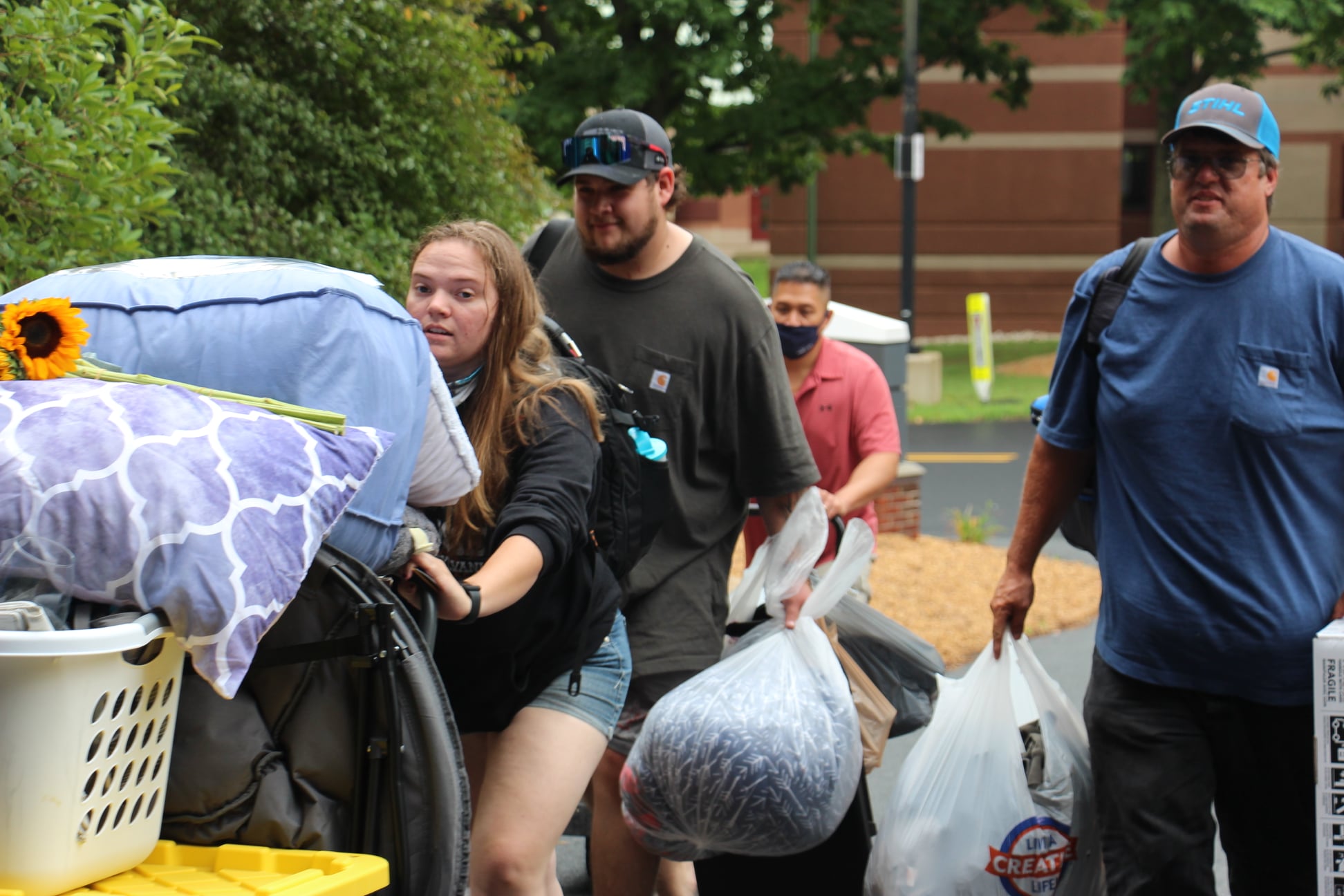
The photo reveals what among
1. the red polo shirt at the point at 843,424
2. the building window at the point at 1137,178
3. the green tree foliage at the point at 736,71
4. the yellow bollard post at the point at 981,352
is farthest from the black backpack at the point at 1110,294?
the building window at the point at 1137,178

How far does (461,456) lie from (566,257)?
187 cm

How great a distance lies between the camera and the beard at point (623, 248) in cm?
410

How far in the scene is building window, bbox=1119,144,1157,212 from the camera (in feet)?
109

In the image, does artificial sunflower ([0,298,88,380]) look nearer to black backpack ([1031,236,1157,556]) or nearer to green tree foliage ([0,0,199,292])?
green tree foliage ([0,0,199,292])

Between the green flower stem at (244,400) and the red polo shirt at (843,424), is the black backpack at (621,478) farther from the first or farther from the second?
the red polo shirt at (843,424)

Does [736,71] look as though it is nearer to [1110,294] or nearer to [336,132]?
[336,132]

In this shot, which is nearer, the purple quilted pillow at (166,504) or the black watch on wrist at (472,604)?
the purple quilted pillow at (166,504)

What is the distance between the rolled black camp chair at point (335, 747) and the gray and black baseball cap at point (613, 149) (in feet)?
6.79

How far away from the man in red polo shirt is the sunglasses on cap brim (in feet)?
6.00

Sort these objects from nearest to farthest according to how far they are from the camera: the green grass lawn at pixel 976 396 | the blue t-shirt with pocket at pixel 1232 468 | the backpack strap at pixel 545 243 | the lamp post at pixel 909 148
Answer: the blue t-shirt with pocket at pixel 1232 468
the backpack strap at pixel 545 243
the green grass lawn at pixel 976 396
the lamp post at pixel 909 148

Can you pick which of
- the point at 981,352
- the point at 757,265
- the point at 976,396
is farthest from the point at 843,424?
the point at 757,265

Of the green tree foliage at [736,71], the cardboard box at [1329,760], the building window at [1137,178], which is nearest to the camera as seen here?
the cardboard box at [1329,760]

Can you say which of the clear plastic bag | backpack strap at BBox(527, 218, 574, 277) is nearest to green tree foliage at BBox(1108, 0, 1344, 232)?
backpack strap at BBox(527, 218, 574, 277)

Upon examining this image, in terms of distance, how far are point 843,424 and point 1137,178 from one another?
30377 mm
